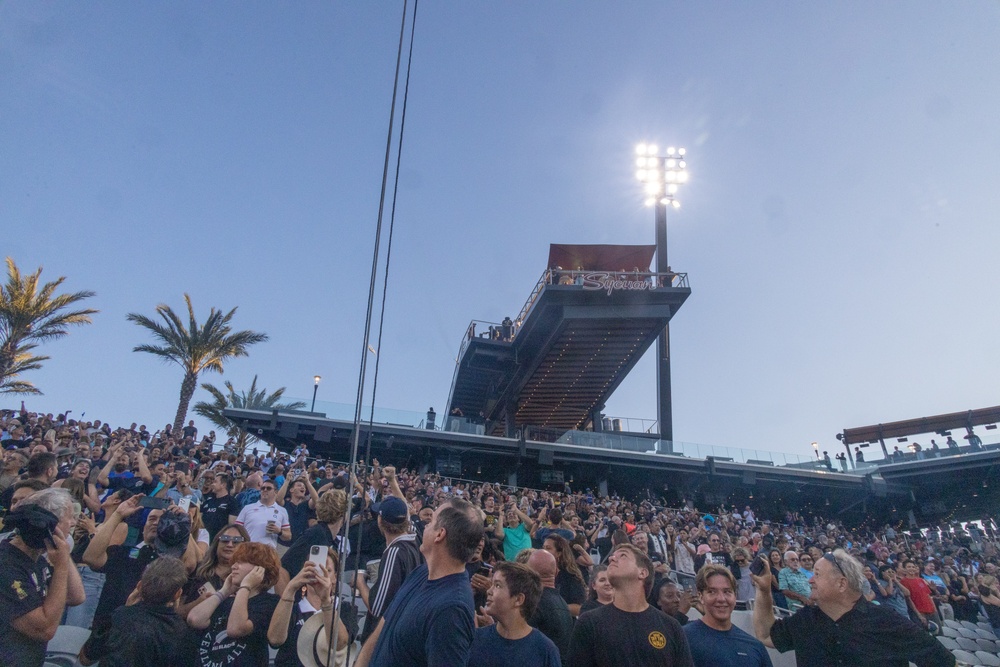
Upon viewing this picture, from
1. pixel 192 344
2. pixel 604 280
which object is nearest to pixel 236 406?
pixel 192 344

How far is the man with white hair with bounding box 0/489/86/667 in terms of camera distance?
2656 millimetres

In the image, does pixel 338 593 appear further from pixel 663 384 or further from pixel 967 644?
pixel 663 384

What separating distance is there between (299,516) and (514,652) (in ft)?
15.7

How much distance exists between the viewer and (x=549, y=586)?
3.77 m

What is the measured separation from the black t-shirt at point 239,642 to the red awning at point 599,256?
23335 mm

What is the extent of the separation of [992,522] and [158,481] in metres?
37.0

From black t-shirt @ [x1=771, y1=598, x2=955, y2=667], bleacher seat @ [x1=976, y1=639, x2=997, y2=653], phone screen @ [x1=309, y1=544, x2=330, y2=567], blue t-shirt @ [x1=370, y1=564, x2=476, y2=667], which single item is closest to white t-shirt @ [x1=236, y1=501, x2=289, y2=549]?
phone screen @ [x1=309, y1=544, x2=330, y2=567]

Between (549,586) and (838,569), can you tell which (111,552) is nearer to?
(549,586)

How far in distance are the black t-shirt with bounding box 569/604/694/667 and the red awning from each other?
23.3 m

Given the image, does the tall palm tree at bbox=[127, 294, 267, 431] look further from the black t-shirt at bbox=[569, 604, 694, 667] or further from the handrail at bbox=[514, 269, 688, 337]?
the black t-shirt at bbox=[569, 604, 694, 667]

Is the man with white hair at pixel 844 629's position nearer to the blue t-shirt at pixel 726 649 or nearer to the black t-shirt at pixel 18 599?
the blue t-shirt at pixel 726 649

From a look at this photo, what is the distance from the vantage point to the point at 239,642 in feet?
10.7

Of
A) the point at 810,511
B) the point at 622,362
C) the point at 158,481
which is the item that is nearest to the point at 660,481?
the point at 622,362

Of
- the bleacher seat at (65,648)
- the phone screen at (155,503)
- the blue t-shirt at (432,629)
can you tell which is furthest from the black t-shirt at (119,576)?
the blue t-shirt at (432,629)
